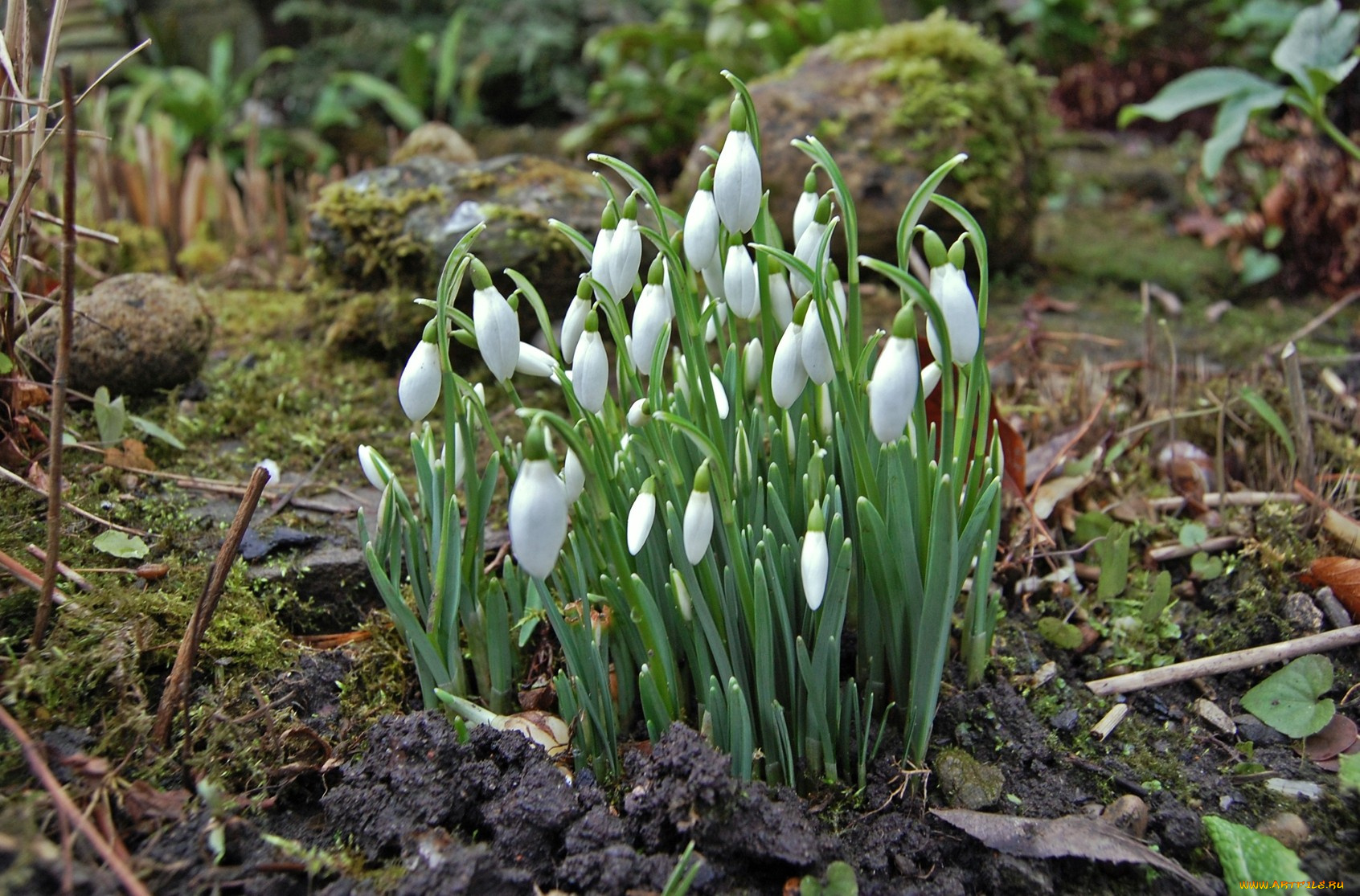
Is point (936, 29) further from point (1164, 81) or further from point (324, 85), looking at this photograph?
point (324, 85)

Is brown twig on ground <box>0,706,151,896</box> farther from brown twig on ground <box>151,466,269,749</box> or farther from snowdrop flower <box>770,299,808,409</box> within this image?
snowdrop flower <box>770,299,808,409</box>

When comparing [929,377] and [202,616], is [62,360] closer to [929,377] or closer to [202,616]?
[202,616]

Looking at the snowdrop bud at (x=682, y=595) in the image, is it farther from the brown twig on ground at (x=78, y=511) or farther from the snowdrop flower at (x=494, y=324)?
the brown twig on ground at (x=78, y=511)

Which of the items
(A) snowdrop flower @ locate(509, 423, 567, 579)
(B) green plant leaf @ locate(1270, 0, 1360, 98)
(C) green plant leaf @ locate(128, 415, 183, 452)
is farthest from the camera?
(B) green plant leaf @ locate(1270, 0, 1360, 98)

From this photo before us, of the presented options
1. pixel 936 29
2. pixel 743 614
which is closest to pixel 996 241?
pixel 936 29

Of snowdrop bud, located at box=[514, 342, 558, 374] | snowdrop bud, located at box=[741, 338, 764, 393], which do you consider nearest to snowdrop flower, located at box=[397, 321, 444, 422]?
snowdrop bud, located at box=[514, 342, 558, 374]

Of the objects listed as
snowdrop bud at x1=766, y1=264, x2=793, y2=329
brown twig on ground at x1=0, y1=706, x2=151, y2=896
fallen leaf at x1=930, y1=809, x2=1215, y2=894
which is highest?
snowdrop bud at x1=766, y1=264, x2=793, y2=329

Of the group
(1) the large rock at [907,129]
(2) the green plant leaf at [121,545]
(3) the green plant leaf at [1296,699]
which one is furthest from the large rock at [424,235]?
(3) the green plant leaf at [1296,699]

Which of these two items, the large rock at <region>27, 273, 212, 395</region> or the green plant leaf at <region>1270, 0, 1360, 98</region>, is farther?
the green plant leaf at <region>1270, 0, 1360, 98</region>
